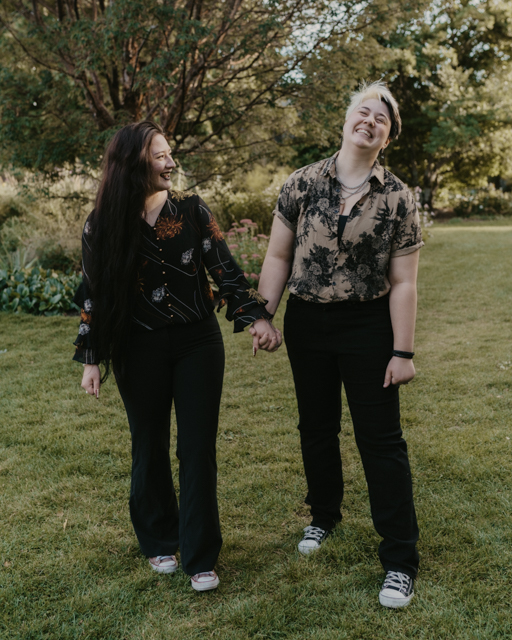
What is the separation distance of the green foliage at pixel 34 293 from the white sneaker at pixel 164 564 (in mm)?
5432

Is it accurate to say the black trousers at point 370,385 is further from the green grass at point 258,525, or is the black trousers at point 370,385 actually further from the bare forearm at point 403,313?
the green grass at point 258,525

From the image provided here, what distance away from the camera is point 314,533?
2781 millimetres

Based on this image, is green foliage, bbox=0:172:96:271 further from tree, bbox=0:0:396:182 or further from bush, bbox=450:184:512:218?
bush, bbox=450:184:512:218

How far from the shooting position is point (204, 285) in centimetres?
242

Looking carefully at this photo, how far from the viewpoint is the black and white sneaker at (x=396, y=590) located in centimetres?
231

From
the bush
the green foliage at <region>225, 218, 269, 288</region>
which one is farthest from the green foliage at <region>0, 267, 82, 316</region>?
the bush

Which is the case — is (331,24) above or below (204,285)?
above

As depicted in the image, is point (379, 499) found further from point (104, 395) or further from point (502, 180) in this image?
point (502, 180)

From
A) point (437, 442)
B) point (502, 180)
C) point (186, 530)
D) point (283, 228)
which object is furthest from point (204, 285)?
point (502, 180)

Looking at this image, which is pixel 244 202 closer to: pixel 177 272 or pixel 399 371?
pixel 177 272

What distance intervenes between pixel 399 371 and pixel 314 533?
1.03 metres

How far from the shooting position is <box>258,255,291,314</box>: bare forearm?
2.53 m

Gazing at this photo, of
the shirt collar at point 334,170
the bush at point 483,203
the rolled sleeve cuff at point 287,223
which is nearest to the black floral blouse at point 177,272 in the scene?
the rolled sleeve cuff at point 287,223

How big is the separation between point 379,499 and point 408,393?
2.50 meters
